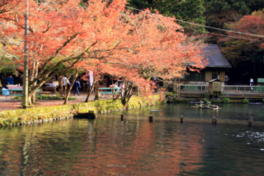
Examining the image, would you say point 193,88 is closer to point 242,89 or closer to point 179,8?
point 242,89

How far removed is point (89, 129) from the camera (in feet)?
73.9

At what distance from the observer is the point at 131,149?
672 inches

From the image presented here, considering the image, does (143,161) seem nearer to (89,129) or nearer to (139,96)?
(89,129)

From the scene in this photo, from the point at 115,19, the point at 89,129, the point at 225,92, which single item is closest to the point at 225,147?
the point at 89,129

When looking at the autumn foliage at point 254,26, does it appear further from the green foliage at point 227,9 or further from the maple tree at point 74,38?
the maple tree at point 74,38

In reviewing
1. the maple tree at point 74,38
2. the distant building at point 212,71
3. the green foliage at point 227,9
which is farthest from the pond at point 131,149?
the green foliage at point 227,9

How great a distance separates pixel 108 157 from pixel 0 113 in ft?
28.9

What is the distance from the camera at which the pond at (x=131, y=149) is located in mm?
13609

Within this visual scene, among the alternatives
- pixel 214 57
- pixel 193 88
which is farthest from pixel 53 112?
pixel 214 57

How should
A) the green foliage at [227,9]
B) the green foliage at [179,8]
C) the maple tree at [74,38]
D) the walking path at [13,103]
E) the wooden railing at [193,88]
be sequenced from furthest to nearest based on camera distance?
the green foliage at [227,9] → the green foliage at [179,8] → the wooden railing at [193,88] → the walking path at [13,103] → the maple tree at [74,38]

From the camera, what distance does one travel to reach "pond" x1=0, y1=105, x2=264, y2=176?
13609mm

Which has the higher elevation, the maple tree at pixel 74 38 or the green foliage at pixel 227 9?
the green foliage at pixel 227 9

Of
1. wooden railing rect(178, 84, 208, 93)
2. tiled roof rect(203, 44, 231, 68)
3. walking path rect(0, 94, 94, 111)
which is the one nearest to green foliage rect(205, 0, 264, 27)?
tiled roof rect(203, 44, 231, 68)

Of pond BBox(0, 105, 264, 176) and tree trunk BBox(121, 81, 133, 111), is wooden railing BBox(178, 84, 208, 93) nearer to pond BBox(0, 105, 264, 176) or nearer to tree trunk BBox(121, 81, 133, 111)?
tree trunk BBox(121, 81, 133, 111)
